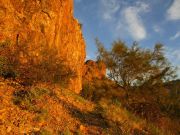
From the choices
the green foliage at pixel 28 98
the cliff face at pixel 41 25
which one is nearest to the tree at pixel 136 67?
the cliff face at pixel 41 25

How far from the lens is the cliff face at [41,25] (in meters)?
18.1

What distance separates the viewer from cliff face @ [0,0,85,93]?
1806cm

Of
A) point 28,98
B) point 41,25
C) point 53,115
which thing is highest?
point 41,25

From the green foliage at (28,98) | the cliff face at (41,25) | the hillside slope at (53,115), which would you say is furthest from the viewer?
the cliff face at (41,25)

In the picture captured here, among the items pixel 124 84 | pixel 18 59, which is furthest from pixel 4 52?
pixel 124 84

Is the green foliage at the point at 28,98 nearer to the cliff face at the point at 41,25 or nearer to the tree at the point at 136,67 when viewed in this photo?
the cliff face at the point at 41,25

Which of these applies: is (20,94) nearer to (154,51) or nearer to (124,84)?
(124,84)

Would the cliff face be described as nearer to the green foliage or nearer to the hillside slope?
the hillside slope

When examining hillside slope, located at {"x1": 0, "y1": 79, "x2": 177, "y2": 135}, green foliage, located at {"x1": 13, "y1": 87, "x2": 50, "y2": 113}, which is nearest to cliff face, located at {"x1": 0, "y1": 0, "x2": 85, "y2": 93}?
hillside slope, located at {"x1": 0, "y1": 79, "x2": 177, "y2": 135}

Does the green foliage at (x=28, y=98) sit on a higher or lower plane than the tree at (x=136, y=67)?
lower

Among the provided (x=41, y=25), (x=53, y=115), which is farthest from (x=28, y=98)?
(x=41, y=25)

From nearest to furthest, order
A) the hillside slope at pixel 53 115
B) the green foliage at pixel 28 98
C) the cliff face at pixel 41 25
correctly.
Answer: the hillside slope at pixel 53 115, the green foliage at pixel 28 98, the cliff face at pixel 41 25

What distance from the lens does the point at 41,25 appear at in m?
25.0

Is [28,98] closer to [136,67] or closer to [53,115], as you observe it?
[53,115]
